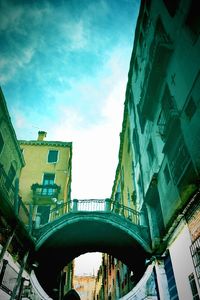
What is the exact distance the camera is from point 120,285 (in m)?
25.2

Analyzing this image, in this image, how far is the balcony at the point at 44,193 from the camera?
1089 inches

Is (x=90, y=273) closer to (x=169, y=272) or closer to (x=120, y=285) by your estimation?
(x=120, y=285)

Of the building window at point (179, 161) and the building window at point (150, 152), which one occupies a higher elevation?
the building window at point (150, 152)

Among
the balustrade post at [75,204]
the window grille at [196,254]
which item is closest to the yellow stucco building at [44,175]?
the balustrade post at [75,204]

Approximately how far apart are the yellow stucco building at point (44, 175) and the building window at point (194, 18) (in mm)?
19713

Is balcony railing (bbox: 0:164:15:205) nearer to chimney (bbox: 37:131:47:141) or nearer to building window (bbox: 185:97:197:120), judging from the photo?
building window (bbox: 185:97:197:120)

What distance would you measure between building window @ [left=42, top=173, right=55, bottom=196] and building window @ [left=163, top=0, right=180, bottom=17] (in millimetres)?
21340

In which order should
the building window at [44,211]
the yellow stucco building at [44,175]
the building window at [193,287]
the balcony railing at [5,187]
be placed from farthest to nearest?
the yellow stucco building at [44,175] < the building window at [44,211] < the balcony railing at [5,187] < the building window at [193,287]

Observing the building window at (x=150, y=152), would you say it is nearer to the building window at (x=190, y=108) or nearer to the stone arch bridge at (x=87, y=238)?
the stone arch bridge at (x=87, y=238)

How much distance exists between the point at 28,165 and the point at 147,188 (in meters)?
19.3

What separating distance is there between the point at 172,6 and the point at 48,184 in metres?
22.0

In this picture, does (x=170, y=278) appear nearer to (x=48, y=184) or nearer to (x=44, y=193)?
(x=44, y=193)

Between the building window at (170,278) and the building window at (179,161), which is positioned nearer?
the building window at (179,161)

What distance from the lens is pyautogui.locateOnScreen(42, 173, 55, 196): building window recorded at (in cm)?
2845
